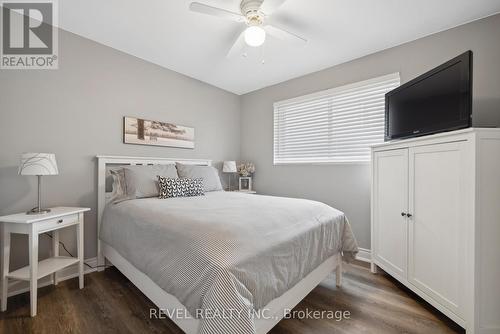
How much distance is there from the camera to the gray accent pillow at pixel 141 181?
228 centimetres

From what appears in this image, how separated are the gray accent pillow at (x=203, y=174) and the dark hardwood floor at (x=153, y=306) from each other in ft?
4.25

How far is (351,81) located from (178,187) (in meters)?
2.59

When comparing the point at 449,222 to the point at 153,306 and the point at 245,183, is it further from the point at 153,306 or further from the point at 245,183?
the point at 245,183

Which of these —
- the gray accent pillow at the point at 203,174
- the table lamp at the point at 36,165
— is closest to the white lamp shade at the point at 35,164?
the table lamp at the point at 36,165

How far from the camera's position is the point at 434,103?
1.86 m

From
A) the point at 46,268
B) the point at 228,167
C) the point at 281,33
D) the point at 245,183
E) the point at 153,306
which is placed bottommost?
the point at 153,306

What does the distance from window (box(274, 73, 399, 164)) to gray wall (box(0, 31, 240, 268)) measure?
1.73 m

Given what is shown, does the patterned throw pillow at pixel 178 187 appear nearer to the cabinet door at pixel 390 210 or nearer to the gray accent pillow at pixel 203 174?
the gray accent pillow at pixel 203 174

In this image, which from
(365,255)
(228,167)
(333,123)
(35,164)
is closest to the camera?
(35,164)

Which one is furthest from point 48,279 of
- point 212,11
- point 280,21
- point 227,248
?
point 280,21

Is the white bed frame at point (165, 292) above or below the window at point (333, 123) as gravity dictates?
below

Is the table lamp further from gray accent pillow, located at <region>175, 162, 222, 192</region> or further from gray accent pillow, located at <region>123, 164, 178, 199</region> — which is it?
gray accent pillow, located at <region>175, 162, 222, 192</region>

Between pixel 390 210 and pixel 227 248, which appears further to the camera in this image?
pixel 390 210

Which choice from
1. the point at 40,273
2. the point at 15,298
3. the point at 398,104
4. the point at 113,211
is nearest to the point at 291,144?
the point at 398,104
